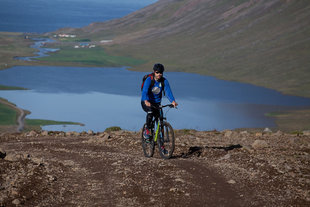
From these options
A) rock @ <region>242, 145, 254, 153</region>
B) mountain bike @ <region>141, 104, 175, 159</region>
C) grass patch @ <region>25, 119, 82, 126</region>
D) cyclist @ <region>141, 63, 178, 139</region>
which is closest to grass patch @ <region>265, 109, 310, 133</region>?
grass patch @ <region>25, 119, 82, 126</region>

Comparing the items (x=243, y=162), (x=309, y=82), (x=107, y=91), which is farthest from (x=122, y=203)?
(x=309, y=82)

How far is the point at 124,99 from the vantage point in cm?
11050

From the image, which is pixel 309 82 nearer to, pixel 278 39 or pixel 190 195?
pixel 278 39

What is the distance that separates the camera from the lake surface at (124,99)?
288ft

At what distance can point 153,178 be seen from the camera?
11141mm

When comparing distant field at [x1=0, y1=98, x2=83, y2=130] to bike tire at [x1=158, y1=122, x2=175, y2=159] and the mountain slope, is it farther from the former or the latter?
the mountain slope

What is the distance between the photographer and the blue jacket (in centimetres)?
1305

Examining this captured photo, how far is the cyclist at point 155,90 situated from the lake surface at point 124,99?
57647 mm

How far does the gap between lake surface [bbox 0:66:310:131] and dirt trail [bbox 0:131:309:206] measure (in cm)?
5708

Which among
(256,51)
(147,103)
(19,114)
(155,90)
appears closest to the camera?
(147,103)

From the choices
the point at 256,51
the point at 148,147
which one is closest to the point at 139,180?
the point at 148,147

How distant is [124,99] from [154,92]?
97.5 meters

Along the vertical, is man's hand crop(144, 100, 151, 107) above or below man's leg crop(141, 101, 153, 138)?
above

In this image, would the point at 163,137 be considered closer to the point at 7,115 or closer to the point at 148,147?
the point at 148,147
